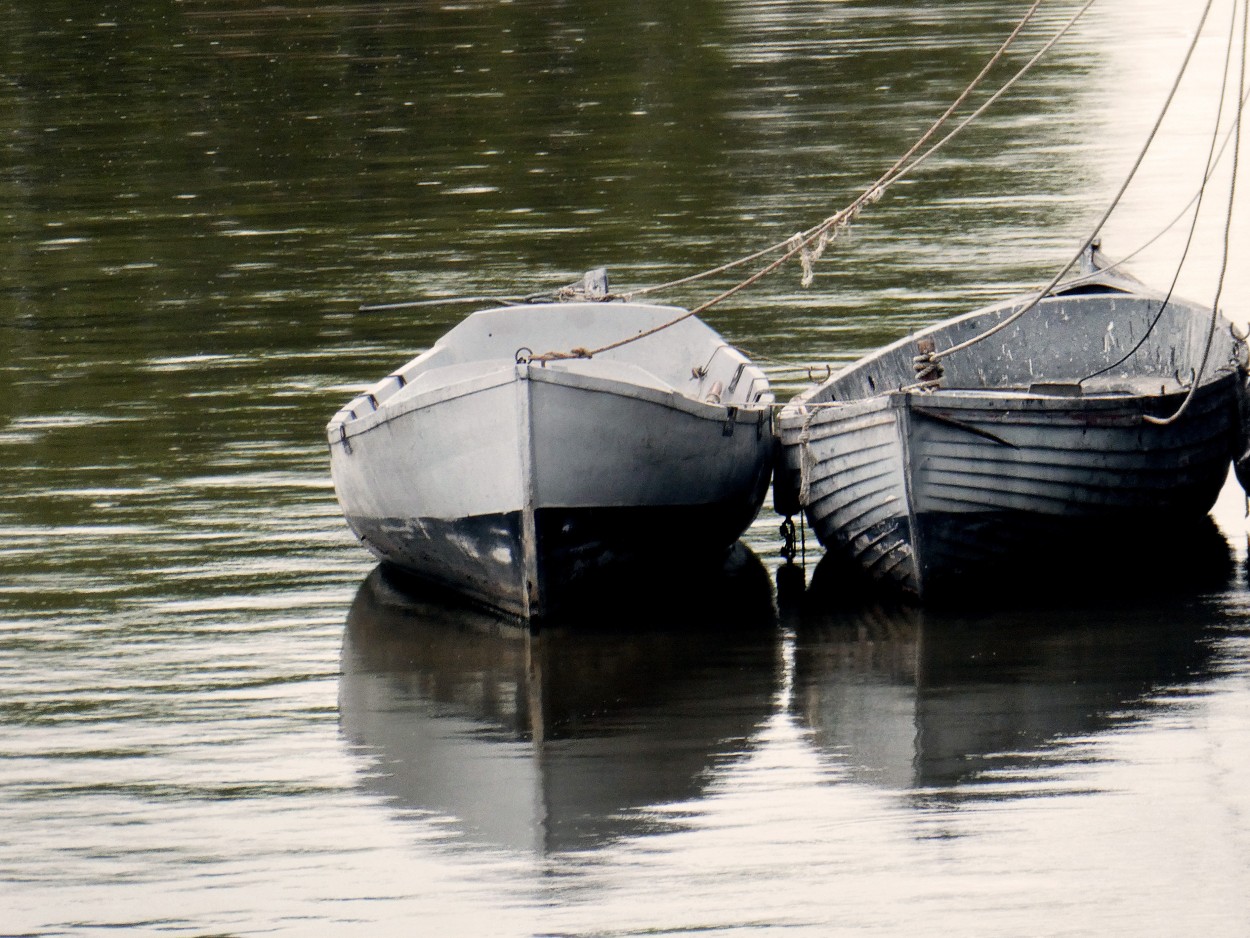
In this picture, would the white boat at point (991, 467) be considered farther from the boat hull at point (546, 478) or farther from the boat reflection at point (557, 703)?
the boat reflection at point (557, 703)

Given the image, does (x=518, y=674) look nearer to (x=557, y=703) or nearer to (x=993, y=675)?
(x=557, y=703)

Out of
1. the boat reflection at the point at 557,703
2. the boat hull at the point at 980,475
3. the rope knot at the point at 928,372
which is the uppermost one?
the rope knot at the point at 928,372

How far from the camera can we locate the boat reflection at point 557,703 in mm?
7805

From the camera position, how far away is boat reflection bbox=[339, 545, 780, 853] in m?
7.80

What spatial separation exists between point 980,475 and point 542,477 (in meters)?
1.93

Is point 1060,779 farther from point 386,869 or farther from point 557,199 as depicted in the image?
point 557,199

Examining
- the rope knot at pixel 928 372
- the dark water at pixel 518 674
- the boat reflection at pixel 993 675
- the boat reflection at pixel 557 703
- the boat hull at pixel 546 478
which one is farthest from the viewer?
the rope knot at pixel 928 372

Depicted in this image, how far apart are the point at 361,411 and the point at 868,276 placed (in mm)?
7870

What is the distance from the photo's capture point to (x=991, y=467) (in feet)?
31.7

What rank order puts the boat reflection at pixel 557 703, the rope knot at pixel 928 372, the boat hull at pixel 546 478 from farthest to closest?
the rope knot at pixel 928 372, the boat hull at pixel 546 478, the boat reflection at pixel 557 703

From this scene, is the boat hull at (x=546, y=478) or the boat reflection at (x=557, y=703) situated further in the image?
the boat hull at (x=546, y=478)

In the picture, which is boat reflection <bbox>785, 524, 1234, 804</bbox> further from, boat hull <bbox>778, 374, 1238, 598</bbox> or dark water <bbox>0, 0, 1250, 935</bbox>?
boat hull <bbox>778, 374, 1238, 598</bbox>

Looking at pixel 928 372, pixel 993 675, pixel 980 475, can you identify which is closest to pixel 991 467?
pixel 980 475

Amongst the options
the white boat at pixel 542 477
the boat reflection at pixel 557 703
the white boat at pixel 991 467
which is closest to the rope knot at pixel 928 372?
the white boat at pixel 991 467
